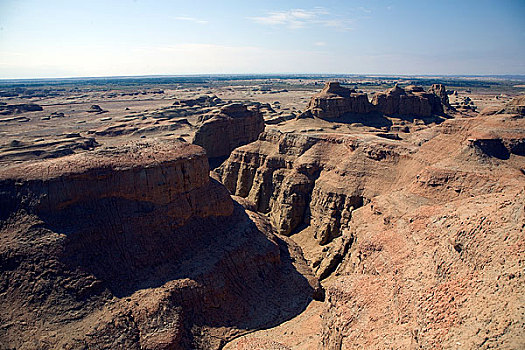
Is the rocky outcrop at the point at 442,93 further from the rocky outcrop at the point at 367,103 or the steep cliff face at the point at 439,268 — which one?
the steep cliff face at the point at 439,268

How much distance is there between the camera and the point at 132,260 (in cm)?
2238

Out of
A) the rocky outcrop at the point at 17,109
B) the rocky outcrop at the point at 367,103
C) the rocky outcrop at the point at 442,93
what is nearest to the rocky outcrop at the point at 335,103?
the rocky outcrop at the point at 367,103

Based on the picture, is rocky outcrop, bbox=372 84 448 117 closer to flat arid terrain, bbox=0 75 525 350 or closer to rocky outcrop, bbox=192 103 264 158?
rocky outcrop, bbox=192 103 264 158

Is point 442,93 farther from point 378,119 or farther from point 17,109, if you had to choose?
point 17,109

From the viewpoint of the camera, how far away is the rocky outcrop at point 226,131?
56.5m

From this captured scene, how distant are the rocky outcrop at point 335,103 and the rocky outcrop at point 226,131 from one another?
12538 millimetres

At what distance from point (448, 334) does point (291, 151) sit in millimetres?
33751

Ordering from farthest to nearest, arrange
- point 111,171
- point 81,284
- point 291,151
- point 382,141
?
point 291,151, point 382,141, point 111,171, point 81,284

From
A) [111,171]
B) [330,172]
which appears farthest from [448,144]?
[111,171]

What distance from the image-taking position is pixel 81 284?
1983 centimetres

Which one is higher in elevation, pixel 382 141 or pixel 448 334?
pixel 382 141

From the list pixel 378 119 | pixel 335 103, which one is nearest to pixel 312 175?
pixel 335 103

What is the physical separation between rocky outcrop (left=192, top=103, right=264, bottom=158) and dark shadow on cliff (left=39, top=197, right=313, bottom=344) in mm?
30234

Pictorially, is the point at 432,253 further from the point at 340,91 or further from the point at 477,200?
the point at 340,91
